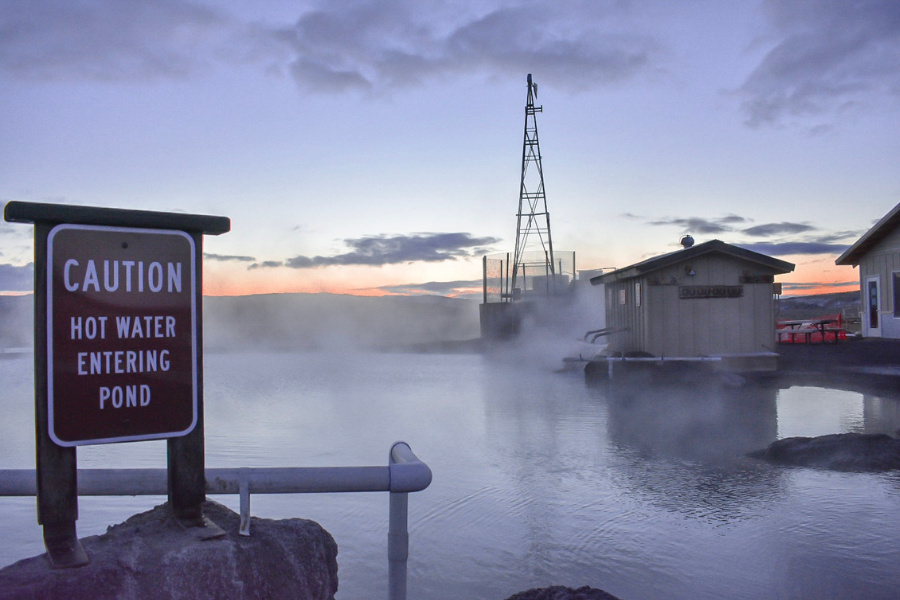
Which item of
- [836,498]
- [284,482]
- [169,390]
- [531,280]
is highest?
A: [531,280]

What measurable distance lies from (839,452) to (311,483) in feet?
22.5

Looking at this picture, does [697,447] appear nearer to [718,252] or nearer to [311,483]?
[311,483]

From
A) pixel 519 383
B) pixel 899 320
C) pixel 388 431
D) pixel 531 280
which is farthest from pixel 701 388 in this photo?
pixel 531 280

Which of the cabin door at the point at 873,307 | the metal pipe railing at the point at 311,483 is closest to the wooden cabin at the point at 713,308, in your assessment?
the cabin door at the point at 873,307

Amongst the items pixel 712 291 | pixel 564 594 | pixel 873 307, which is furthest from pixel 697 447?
pixel 873 307

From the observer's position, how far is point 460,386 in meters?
15.8

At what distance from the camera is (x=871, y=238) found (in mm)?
22844

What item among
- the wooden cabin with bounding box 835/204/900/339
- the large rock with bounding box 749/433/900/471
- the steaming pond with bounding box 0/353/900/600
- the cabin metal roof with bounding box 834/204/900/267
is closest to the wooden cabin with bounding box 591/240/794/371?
the steaming pond with bounding box 0/353/900/600

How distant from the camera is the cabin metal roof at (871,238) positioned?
21328 mm

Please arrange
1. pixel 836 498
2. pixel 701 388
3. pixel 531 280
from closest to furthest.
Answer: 1. pixel 836 498
2. pixel 701 388
3. pixel 531 280

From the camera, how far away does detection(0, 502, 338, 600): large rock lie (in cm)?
228

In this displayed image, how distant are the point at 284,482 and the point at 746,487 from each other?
17.2 ft

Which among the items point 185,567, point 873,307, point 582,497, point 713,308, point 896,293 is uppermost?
point 896,293

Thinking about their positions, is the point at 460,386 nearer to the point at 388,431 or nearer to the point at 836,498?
the point at 388,431
